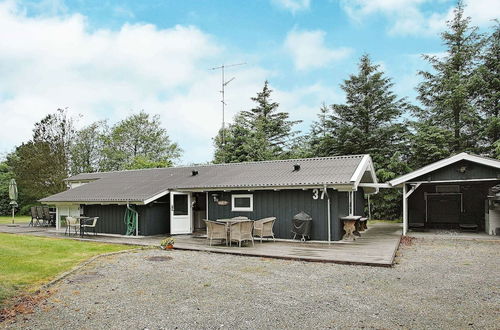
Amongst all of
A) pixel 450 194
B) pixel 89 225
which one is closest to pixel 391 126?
pixel 450 194

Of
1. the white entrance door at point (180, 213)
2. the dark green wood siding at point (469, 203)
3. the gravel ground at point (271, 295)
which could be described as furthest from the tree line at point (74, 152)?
the dark green wood siding at point (469, 203)

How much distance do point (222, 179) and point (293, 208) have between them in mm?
3289

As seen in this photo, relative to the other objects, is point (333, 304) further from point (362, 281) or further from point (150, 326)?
point (150, 326)

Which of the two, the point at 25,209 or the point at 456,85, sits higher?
the point at 456,85

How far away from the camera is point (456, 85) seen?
20.3m

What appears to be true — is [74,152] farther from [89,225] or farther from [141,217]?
[141,217]

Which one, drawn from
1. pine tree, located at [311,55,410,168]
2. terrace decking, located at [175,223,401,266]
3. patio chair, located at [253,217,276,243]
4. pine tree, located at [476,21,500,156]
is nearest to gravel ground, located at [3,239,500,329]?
terrace decking, located at [175,223,401,266]

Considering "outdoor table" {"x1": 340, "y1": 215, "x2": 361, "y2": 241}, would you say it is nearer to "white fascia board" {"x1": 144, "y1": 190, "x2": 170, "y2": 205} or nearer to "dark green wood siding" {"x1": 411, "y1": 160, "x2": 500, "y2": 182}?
"dark green wood siding" {"x1": 411, "y1": 160, "x2": 500, "y2": 182}

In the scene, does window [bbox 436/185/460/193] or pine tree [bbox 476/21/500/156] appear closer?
window [bbox 436/185/460/193]

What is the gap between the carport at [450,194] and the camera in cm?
1300

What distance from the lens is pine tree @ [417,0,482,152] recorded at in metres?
20.2

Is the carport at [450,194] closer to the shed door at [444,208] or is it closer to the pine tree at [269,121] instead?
the shed door at [444,208]

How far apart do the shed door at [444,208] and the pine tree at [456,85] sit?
5872mm

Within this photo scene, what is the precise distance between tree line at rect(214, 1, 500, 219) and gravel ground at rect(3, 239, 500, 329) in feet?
43.0
